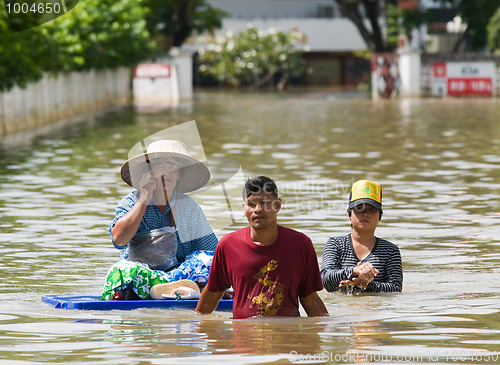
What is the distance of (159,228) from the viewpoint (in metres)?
8.56

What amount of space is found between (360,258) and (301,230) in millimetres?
3738

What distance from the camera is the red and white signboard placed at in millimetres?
48972

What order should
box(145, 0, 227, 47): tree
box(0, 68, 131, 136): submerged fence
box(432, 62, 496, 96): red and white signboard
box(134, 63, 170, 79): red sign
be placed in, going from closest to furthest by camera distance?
box(0, 68, 131, 136): submerged fence
box(432, 62, 496, 96): red and white signboard
box(134, 63, 170, 79): red sign
box(145, 0, 227, 47): tree

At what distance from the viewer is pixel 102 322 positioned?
7.87 m

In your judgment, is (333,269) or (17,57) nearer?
(333,269)

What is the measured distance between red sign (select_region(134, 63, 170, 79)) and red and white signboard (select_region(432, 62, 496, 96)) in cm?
1140

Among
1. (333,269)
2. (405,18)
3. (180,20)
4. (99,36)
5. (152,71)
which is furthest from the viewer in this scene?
(180,20)

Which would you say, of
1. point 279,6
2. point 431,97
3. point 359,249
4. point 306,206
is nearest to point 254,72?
point 279,6

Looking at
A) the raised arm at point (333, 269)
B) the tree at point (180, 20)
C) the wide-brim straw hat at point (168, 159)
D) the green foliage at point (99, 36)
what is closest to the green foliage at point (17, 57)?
the green foliage at point (99, 36)

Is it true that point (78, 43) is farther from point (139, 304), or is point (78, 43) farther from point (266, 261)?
point (266, 261)

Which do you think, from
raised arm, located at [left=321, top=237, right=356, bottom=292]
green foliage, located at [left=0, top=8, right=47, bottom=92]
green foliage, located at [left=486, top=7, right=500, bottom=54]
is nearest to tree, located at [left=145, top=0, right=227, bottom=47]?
green foliage, located at [left=486, top=7, right=500, bottom=54]

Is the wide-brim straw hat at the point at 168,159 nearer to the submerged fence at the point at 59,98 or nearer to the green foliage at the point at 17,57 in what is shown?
the green foliage at the point at 17,57

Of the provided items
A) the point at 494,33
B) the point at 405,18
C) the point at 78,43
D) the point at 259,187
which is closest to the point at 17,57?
the point at 78,43

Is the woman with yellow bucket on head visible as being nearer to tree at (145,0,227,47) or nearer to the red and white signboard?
the red and white signboard
